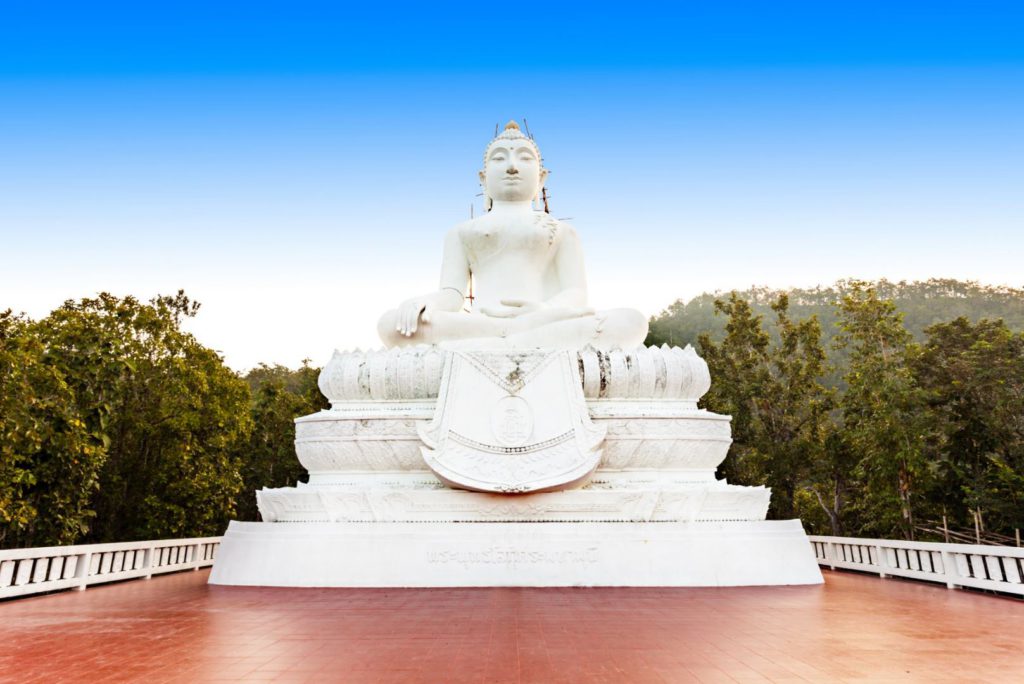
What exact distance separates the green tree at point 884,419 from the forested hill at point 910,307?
1840 centimetres

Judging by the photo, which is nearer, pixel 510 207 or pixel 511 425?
pixel 511 425

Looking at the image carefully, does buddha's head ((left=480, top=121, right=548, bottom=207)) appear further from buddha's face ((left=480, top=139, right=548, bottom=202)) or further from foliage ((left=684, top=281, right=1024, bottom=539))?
foliage ((left=684, top=281, right=1024, bottom=539))

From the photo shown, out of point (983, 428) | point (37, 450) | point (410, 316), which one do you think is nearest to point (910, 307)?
point (983, 428)

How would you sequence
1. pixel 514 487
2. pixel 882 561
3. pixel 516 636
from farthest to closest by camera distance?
pixel 882 561 → pixel 514 487 → pixel 516 636

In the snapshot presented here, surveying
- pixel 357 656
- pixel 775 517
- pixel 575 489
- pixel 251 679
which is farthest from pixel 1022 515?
pixel 251 679

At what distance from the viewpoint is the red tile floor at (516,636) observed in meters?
4.35

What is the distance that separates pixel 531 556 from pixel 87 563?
486 centimetres

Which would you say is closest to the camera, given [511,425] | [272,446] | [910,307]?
[511,425]

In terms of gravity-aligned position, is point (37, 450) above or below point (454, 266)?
below

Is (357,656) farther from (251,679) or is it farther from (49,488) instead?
(49,488)

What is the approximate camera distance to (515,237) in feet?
39.1

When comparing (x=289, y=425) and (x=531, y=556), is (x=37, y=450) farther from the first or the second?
(x=289, y=425)

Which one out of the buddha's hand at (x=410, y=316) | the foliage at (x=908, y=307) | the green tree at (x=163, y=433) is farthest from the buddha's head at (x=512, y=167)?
the foliage at (x=908, y=307)

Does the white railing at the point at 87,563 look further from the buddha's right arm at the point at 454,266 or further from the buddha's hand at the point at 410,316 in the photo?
the buddha's right arm at the point at 454,266
